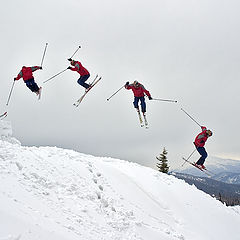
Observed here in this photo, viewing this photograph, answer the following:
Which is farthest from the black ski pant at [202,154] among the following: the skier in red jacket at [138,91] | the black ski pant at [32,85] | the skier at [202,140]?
the black ski pant at [32,85]

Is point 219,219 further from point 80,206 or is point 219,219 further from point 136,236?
point 80,206

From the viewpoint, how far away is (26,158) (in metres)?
11.4

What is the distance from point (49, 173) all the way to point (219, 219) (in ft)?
32.5

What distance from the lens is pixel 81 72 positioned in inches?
567

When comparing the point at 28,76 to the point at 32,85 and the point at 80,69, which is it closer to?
the point at 32,85

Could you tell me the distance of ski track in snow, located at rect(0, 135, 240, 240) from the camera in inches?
281

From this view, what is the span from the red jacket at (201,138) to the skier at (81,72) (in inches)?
278

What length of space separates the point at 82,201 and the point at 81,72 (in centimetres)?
743

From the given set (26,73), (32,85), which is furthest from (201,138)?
(26,73)

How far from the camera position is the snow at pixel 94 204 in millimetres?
6973

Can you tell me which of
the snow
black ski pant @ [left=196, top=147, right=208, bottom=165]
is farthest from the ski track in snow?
black ski pant @ [left=196, top=147, right=208, bottom=165]

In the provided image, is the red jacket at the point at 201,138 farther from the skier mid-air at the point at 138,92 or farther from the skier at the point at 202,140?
the skier mid-air at the point at 138,92

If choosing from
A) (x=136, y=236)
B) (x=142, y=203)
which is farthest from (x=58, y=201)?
(x=142, y=203)

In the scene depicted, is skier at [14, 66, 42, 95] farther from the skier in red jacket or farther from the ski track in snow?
the skier in red jacket
